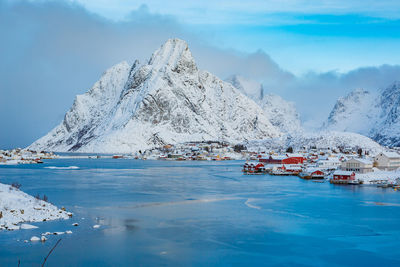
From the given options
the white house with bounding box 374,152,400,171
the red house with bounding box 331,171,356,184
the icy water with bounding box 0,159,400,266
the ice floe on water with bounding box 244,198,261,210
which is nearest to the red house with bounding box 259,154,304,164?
the white house with bounding box 374,152,400,171

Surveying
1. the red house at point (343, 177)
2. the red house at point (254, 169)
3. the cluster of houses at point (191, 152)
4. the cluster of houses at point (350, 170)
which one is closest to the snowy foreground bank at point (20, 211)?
the red house at point (343, 177)

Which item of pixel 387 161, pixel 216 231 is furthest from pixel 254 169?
pixel 216 231

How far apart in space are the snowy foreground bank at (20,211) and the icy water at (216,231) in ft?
3.14

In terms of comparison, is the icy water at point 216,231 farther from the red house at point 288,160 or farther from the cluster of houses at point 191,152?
the cluster of houses at point 191,152

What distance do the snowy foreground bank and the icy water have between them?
96cm

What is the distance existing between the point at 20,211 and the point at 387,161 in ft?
171

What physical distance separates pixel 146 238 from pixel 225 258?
4.96 m

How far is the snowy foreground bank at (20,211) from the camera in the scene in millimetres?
24938

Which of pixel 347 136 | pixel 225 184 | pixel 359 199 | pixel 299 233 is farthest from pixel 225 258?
pixel 347 136

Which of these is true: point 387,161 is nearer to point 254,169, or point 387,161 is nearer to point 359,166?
point 359,166

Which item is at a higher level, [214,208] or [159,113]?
[159,113]

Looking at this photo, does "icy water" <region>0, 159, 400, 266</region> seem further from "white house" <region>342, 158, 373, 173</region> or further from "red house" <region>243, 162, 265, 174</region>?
"red house" <region>243, 162, 265, 174</region>

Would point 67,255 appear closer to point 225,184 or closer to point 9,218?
point 9,218

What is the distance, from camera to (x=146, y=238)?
23656 millimetres
